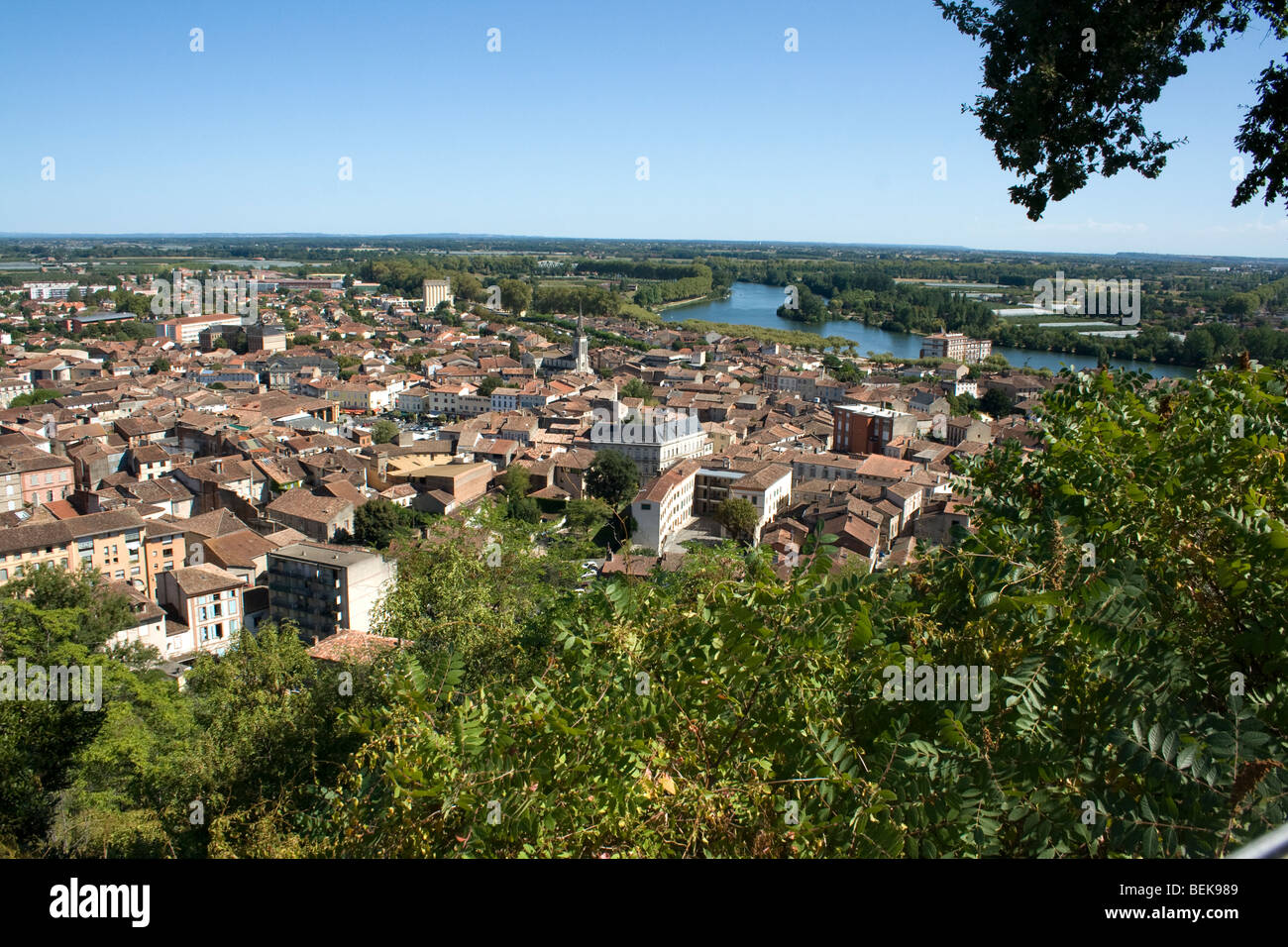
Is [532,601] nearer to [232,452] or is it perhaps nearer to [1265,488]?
[1265,488]

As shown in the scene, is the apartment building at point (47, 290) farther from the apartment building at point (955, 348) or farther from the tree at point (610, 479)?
the tree at point (610, 479)

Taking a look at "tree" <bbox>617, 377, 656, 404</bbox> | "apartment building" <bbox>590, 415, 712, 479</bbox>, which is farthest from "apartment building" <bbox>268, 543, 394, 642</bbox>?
"tree" <bbox>617, 377, 656, 404</bbox>

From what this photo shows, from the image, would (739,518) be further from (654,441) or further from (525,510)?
(654,441)

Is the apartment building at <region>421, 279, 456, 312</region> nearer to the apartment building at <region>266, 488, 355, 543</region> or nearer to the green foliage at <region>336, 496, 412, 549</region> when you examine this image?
the apartment building at <region>266, 488, 355, 543</region>

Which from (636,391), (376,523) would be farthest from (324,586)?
(636,391)

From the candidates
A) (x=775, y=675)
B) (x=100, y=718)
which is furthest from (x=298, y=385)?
(x=775, y=675)

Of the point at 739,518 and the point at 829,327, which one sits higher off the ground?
the point at 829,327

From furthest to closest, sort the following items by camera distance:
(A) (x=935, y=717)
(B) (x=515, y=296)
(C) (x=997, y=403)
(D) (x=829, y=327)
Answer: (B) (x=515, y=296), (D) (x=829, y=327), (C) (x=997, y=403), (A) (x=935, y=717)
